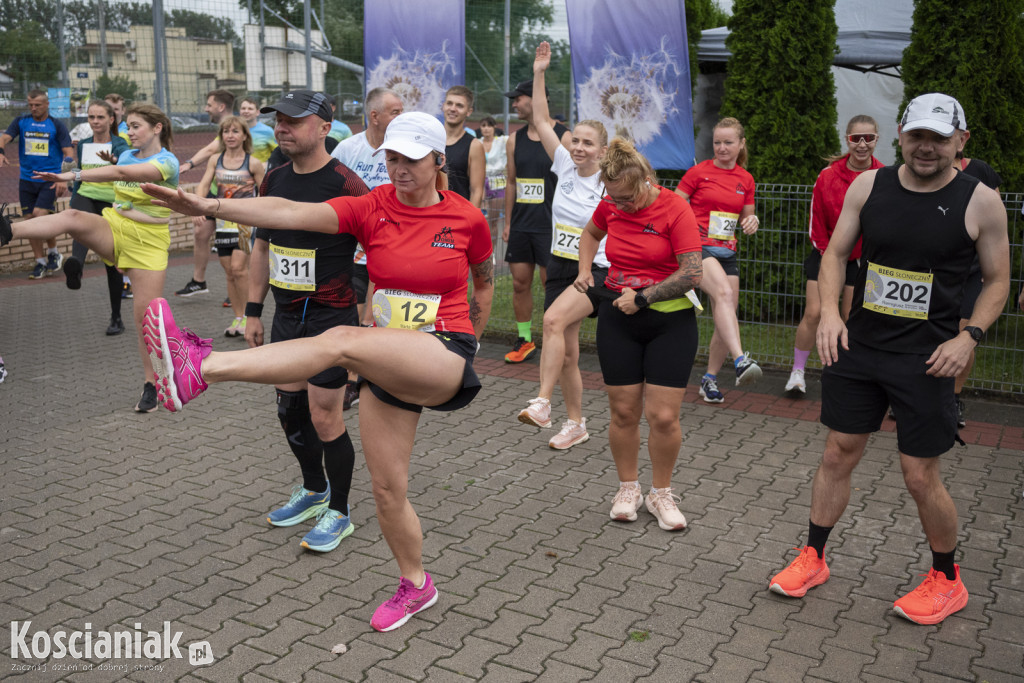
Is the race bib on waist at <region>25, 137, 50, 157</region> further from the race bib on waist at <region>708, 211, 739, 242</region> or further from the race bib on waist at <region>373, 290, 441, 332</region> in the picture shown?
the race bib on waist at <region>373, 290, 441, 332</region>

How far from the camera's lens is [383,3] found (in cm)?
952

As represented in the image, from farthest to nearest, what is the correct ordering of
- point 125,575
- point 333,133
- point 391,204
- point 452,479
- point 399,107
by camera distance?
point 333,133 < point 399,107 < point 452,479 < point 125,575 < point 391,204

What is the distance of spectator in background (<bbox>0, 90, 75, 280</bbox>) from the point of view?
1195cm

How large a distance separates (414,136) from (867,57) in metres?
9.03

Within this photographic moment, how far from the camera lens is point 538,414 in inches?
231

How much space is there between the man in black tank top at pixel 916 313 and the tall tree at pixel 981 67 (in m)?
5.19

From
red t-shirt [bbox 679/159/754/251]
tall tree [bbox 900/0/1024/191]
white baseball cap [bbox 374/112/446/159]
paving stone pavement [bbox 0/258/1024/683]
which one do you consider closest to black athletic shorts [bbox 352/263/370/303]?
paving stone pavement [bbox 0/258/1024/683]

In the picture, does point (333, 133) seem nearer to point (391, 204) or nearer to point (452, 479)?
point (452, 479)

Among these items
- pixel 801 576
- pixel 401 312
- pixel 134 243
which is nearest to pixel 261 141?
pixel 134 243

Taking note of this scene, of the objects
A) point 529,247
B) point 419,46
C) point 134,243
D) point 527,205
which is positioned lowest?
point 529,247

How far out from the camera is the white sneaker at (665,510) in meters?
4.82

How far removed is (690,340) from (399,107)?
315cm

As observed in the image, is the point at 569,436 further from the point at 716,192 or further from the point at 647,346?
the point at 716,192

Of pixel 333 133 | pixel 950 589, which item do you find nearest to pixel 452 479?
pixel 950 589
